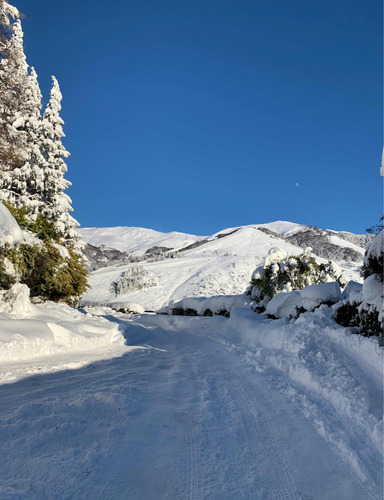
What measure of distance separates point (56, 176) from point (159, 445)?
54.2 ft

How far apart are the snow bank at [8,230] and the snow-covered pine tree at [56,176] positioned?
6.84 metres

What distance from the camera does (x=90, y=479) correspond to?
7.67ft

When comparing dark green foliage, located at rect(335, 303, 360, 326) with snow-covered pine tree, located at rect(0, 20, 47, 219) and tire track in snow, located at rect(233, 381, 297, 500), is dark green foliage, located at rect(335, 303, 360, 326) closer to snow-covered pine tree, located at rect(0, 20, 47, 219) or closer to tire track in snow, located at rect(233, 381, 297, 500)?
tire track in snow, located at rect(233, 381, 297, 500)

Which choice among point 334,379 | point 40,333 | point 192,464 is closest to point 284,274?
point 334,379

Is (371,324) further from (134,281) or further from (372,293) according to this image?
(134,281)

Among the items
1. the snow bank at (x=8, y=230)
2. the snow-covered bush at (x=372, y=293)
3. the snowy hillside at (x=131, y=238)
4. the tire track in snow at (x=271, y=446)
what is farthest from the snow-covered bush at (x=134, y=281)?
the snowy hillside at (x=131, y=238)

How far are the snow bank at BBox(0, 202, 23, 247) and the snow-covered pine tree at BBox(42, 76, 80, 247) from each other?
22.4 feet

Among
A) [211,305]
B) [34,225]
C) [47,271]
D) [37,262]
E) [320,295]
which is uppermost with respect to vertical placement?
[34,225]

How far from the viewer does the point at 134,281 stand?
43.8 m

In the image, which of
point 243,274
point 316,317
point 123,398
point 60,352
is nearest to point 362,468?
point 123,398

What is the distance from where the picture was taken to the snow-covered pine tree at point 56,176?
1642 cm

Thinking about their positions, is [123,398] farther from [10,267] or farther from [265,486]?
[10,267]

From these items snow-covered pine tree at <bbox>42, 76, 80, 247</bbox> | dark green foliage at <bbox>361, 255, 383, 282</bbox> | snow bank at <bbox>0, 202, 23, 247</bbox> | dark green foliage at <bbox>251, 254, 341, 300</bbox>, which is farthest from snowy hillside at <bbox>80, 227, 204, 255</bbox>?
dark green foliage at <bbox>361, 255, 383, 282</bbox>

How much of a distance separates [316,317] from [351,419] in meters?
4.10
